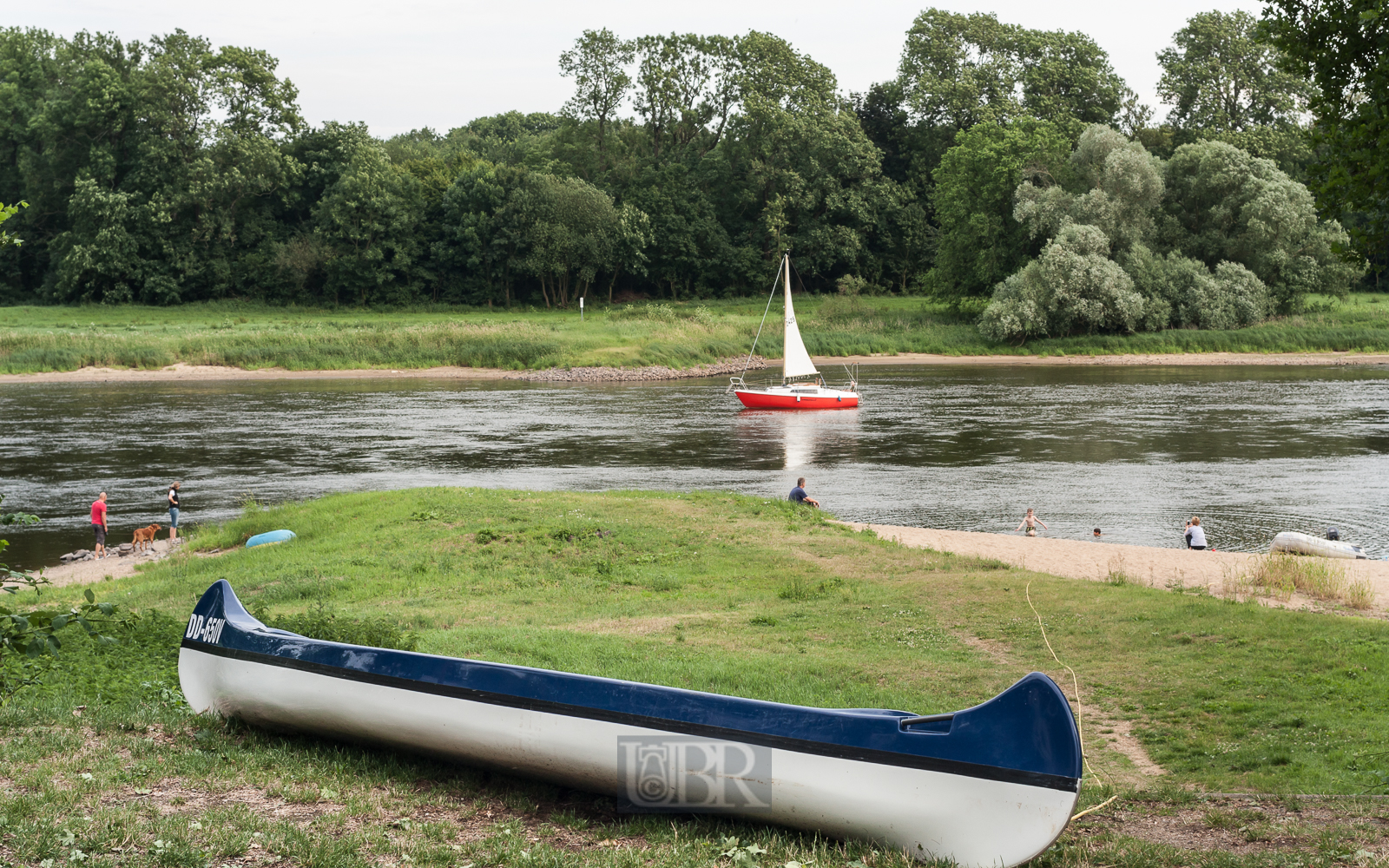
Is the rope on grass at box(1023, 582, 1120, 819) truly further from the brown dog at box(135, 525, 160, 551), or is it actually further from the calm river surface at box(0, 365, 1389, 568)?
the brown dog at box(135, 525, 160, 551)

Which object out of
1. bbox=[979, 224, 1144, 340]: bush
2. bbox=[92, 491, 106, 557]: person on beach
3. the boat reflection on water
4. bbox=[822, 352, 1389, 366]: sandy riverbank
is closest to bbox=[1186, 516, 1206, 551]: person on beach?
the boat reflection on water

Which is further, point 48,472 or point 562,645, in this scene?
point 48,472

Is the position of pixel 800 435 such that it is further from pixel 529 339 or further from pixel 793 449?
pixel 529 339

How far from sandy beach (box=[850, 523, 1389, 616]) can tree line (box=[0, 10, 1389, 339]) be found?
55.1 metres

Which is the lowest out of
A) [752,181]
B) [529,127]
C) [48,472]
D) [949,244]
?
[48,472]

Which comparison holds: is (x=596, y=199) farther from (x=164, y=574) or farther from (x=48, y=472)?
(x=164, y=574)

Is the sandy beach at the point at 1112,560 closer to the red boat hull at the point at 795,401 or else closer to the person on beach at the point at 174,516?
the person on beach at the point at 174,516

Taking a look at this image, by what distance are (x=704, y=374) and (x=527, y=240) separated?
90.5ft

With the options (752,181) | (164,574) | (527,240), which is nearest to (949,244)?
(752,181)

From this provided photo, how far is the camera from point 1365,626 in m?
→ 13.6

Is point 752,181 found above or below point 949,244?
above

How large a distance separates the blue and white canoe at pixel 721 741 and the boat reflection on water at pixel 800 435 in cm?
3076

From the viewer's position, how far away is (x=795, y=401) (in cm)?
5638

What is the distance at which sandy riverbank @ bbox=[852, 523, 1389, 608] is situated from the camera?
732 inches
